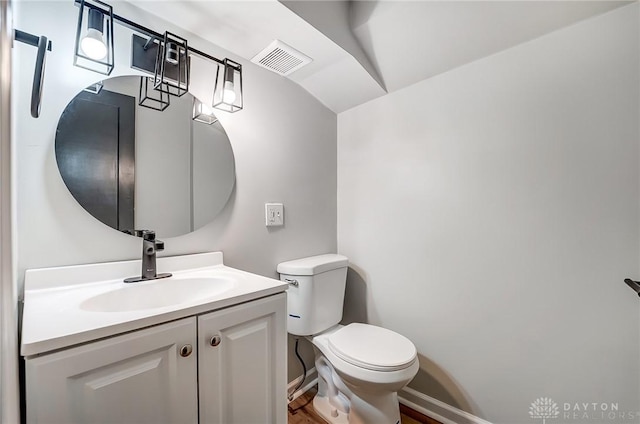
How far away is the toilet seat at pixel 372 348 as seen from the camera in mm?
1124

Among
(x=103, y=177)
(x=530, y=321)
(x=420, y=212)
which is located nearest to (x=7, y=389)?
(x=103, y=177)

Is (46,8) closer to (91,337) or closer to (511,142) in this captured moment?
(91,337)

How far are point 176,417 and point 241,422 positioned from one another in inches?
8.6

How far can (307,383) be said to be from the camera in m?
1.63

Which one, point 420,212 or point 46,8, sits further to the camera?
point 420,212

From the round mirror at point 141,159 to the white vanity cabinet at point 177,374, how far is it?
54 cm

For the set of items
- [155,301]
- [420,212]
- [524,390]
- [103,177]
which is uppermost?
[103,177]

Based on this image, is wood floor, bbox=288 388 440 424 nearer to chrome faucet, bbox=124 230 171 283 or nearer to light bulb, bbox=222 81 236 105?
chrome faucet, bbox=124 230 171 283

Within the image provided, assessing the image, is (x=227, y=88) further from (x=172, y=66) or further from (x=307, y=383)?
(x=307, y=383)

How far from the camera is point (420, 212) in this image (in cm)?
149

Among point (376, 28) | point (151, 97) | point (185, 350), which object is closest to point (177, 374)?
point (185, 350)

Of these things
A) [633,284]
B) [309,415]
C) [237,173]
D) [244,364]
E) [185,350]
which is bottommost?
[309,415]

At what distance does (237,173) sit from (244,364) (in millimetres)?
851

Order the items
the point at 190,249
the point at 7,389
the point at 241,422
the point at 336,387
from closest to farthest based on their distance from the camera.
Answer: the point at 7,389 < the point at 241,422 < the point at 190,249 < the point at 336,387
